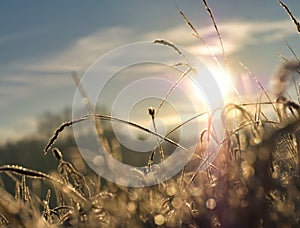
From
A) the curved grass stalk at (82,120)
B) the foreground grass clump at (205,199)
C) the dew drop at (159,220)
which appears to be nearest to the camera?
the foreground grass clump at (205,199)

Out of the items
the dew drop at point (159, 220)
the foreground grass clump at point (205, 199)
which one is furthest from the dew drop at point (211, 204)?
the dew drop at point (159, 220)

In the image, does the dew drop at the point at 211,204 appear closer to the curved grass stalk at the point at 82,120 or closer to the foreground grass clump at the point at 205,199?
the foreground grass clump at the point at 205,199

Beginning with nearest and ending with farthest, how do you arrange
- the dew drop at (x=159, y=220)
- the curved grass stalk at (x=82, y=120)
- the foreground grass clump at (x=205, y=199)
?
the foreground grass clump at (x=205, y=199) → the dew drop at (x=159, y=220) → the curved grass stalk at (x=82, y=120)

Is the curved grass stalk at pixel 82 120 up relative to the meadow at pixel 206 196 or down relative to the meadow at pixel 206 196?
up

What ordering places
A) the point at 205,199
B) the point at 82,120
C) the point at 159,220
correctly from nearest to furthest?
1. the point at 159,220
2. the point at 205,199
3. the point at 82,120

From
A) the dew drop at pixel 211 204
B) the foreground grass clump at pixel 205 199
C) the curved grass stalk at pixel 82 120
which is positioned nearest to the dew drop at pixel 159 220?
the foreground grass clump at pixel 205 199

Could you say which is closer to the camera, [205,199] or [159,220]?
[159,220]

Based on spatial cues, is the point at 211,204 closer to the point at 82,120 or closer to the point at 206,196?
the point at 206,196

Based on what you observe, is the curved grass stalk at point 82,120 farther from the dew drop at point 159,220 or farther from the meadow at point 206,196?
the dew drop at point 159,220

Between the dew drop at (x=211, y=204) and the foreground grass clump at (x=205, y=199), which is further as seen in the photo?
the dew drop at (x=211, y=204)

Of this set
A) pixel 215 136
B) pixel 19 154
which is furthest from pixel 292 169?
pixel 19 154

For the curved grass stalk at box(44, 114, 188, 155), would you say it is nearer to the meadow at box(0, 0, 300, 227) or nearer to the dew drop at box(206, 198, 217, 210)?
the meadow at box(0, 0, 300, 227)

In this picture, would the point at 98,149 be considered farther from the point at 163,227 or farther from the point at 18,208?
the point at 18,208

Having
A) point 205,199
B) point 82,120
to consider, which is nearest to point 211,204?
point 205,199
